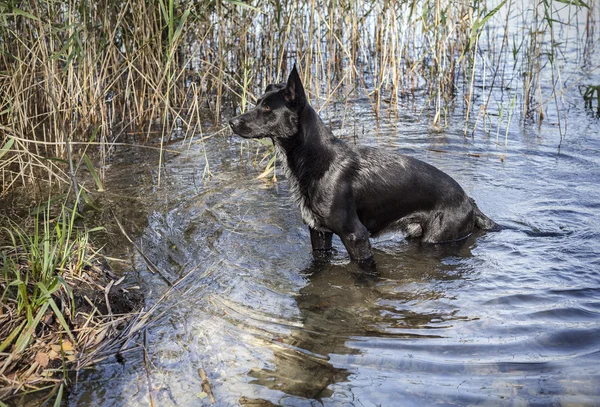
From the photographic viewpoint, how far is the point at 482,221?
19.7ft

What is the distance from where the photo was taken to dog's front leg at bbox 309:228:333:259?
5.62 meters

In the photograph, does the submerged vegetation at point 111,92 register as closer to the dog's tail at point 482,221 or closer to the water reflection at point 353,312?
the water reflection at point 353,312

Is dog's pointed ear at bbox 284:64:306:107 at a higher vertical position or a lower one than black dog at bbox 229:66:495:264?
higher

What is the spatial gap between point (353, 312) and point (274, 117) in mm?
1755

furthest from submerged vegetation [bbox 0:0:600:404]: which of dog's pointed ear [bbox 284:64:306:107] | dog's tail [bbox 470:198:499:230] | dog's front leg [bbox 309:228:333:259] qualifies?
dog's tail [bbox 470:198:499:230]

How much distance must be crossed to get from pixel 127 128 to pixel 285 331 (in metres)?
5.65

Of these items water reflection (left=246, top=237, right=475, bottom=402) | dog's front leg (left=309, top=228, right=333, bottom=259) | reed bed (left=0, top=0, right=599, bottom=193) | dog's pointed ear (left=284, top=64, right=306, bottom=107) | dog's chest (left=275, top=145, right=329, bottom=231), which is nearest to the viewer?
water reflection (left=246, top=237, right=475, bottom=402)

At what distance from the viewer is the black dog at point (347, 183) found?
5.30m

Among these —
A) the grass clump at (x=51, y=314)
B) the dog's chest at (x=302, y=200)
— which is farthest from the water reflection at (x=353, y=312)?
the grass clump at (x=51, y=314)

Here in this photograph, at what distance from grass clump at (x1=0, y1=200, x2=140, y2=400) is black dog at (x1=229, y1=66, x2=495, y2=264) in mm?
1709

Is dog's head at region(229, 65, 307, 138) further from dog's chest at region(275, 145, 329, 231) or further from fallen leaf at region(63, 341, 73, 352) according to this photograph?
fallen leaf at region(63, 341, 73, 352)

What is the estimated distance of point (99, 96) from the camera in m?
7.76

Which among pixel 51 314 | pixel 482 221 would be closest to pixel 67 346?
pixel 51 314

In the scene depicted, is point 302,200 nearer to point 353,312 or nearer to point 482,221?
point 353,312
